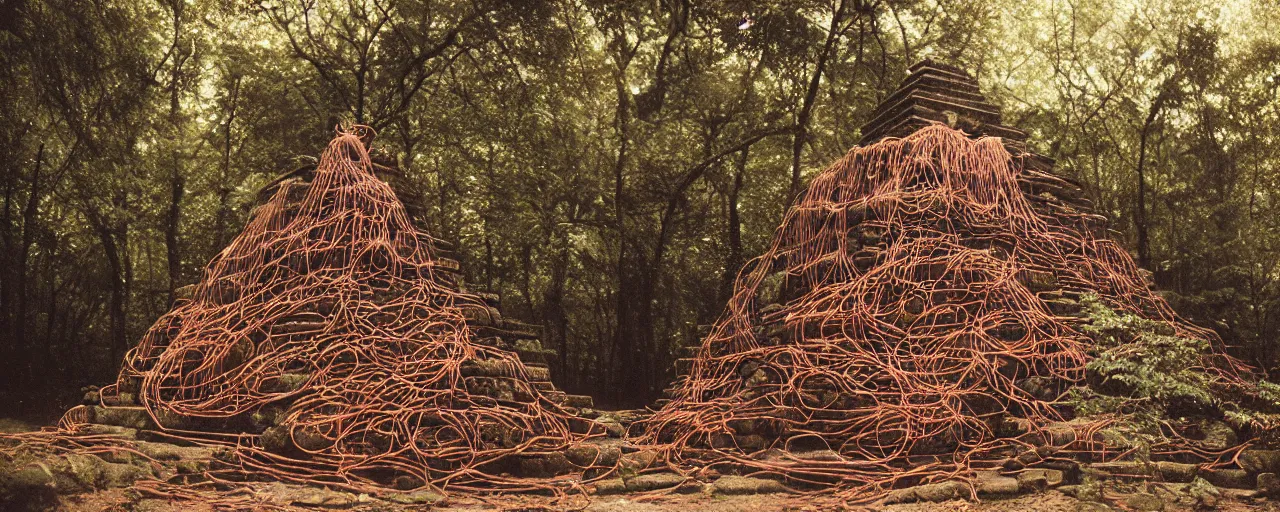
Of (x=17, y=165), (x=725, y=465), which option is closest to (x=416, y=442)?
(x=725, y=465)

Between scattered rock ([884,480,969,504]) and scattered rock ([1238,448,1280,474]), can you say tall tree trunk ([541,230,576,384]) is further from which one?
scattered rock ([1238,448,1280,474])

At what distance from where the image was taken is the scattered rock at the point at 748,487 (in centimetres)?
485

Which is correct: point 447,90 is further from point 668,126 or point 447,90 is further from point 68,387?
point 68,387

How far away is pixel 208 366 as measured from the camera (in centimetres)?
598

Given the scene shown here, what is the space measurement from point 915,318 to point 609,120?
9.81 meters

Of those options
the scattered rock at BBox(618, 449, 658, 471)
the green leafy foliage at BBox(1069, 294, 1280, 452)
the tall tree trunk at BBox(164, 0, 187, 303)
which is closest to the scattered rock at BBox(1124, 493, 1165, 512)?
the green leafy foliage at BBox(1069, 294, 1280, 452)

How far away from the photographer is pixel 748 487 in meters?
4.89

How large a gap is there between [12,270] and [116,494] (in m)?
12.8

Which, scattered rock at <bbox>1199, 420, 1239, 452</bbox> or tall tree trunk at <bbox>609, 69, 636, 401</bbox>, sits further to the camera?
tall tree trunk at <bbox>609, 69, 636, 401</bbox>

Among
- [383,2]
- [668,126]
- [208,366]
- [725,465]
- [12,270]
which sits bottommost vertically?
[725,465]

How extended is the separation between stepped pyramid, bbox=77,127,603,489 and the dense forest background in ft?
19.5

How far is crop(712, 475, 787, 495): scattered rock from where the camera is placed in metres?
4.85

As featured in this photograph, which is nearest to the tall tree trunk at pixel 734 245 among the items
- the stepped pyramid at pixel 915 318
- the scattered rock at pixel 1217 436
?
the stepped pyramid at pixel 915 318

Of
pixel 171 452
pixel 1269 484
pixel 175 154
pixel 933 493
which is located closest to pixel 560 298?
pixel 175 154
